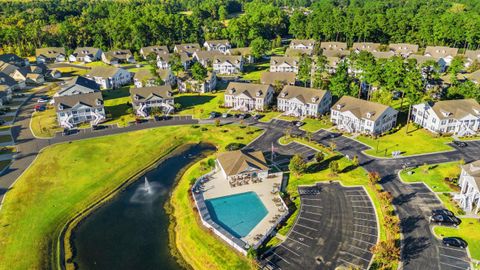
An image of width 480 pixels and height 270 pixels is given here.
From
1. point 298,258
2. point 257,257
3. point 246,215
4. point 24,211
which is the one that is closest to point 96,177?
point 24,211

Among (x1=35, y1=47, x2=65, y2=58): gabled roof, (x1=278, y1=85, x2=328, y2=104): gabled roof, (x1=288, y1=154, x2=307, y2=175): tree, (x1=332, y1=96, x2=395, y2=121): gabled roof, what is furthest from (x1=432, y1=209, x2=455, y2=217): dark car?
(x1=35, y1=47, x2=65, y2=58): gabled roof

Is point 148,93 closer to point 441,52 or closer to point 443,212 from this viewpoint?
point 443,212

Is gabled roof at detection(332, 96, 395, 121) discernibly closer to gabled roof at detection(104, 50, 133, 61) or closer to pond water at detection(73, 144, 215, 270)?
pond water at detection(73, 144, 215, 270)

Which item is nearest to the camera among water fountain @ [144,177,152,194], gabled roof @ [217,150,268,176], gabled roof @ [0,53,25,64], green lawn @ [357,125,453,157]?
gabled roof @ [217,150,268,176]

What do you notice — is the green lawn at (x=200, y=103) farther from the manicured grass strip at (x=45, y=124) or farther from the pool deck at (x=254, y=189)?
the pool deck at (x=254, y=189)

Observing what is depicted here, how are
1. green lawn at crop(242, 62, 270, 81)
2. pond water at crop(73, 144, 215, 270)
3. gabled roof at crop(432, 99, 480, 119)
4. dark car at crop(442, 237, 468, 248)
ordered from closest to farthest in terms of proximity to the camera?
dark car at crop(442, 237, 468, 248), pond water at crop(73, 144, 215, 270), gabled roof at crop(432, 99, 480, 119), green lawn at crop(242, 62, 270, 81)

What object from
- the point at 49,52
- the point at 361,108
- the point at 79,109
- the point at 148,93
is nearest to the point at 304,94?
the point at 361,108

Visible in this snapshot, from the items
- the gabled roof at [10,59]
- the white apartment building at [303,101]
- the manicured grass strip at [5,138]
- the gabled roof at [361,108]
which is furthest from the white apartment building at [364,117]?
the gabled roof at [10,59]
